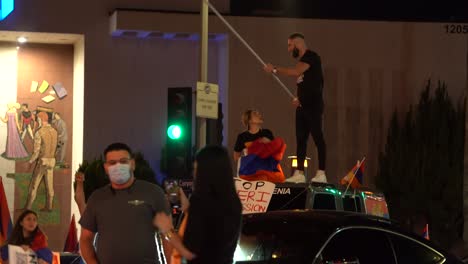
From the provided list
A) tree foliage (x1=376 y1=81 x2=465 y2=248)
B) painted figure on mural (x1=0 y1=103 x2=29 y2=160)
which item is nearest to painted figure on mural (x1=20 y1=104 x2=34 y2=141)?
painted figure on mural (x1=0 y1=103 x2=29 y2=160)

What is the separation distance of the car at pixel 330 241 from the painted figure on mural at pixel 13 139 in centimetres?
1243

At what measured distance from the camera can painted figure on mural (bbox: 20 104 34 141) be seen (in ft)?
66.5

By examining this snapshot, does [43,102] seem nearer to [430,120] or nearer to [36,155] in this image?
[36,155]

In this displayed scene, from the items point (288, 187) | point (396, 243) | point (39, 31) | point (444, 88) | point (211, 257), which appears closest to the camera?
point (211, 257)

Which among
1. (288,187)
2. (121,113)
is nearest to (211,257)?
(288,187)

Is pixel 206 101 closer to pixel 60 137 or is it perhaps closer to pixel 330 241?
pixel 330 241

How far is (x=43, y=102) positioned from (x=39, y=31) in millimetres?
2005

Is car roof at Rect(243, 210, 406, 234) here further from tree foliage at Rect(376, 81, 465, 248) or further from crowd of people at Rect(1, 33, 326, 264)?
tree foliage at Rect(376, 81, 465, 248)

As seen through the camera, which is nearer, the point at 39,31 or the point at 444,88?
the point at 39,31

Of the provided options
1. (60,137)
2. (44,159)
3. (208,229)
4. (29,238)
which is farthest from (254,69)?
(208,229)

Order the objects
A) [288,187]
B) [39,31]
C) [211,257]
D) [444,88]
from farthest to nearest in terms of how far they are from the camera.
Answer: [444,88] → [39,31] → [288,187] → [211,257]

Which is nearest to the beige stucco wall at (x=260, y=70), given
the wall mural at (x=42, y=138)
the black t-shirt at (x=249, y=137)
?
the wall mural at (x=42, y=138)

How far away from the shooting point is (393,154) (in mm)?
19922

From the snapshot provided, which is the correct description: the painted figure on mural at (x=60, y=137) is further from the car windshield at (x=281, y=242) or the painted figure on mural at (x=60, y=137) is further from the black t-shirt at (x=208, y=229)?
the black t-shirt at (x=208, y=229)
